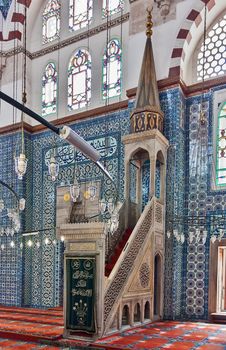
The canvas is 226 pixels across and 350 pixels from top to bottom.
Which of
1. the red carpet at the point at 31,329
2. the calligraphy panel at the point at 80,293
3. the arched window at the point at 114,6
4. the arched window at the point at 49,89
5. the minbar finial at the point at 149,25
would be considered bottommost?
the red carpet at the point at 31,329

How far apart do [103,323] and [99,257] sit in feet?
2.43

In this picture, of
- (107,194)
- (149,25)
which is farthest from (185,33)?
(107,194)

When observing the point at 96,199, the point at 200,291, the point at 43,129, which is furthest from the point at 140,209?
the point at 43,129

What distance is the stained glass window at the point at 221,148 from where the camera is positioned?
6.13 m

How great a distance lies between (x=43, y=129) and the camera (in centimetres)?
823

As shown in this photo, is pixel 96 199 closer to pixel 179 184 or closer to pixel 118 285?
pixel 179 184

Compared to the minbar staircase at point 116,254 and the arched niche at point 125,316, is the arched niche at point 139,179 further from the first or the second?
the arched niche at point 125,316

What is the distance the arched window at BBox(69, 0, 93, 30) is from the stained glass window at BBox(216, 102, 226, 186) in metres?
3.45

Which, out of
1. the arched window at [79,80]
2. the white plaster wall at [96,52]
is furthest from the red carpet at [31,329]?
the arched window at [79,80]

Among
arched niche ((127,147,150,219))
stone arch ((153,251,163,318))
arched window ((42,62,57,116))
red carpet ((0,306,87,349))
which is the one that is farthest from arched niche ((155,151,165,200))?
arched window ((42,62,57,116))

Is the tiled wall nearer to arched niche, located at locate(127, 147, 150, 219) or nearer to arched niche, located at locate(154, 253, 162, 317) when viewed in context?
arched niche, located at locate(154, 253, 162, 317)

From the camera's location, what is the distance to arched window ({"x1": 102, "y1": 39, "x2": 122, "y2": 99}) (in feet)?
24.4

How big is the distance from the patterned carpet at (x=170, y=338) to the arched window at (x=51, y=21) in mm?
6038

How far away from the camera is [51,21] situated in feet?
28.2
